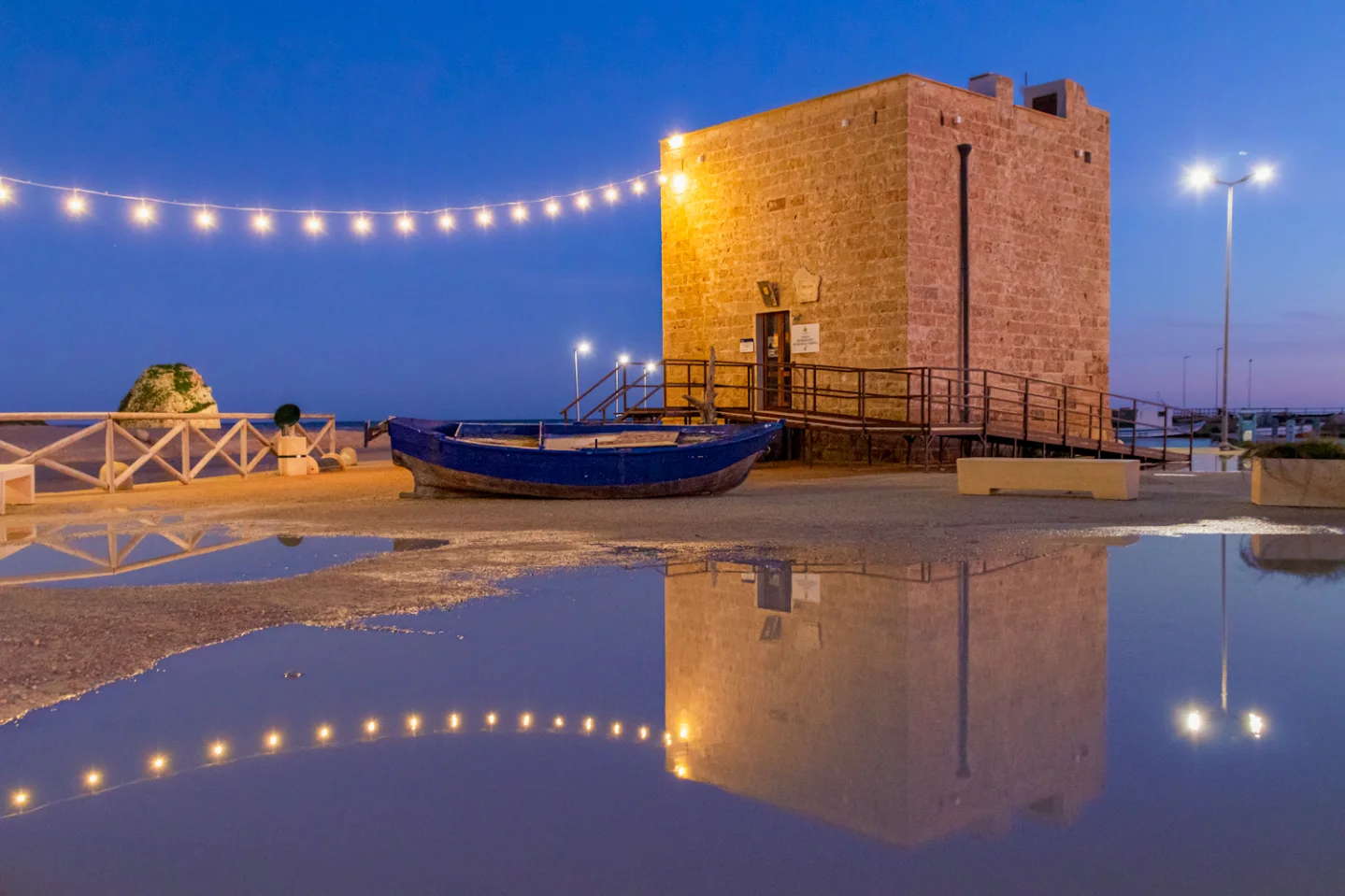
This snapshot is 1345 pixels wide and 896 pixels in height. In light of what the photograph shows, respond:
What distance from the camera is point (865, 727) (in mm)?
3150

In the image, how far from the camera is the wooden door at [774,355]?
17.9 meters

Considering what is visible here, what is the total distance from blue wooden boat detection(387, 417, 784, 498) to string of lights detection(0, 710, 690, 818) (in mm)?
7495

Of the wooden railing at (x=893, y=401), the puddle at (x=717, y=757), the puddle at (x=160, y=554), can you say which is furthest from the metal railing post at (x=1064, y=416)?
the puddle at (x=717, y=757)

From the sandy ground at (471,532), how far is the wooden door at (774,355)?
3.78 metres

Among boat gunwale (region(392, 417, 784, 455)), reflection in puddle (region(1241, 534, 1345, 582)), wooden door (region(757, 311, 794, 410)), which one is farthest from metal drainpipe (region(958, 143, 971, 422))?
reflection in puddle (region(1241, 534, 1345, 582))

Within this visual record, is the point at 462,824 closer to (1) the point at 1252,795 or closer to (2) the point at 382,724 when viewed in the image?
(2) the point at 382,724

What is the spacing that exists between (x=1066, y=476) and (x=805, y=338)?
7.67m

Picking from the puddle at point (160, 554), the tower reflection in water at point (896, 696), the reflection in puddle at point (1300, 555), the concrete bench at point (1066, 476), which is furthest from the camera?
the concrete bench at point (1066, 476)

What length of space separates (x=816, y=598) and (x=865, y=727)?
1981mm

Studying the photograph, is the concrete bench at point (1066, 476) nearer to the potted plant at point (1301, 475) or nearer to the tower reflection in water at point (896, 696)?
the potted plant at point (1301, 475)

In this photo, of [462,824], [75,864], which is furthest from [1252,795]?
[75,864]

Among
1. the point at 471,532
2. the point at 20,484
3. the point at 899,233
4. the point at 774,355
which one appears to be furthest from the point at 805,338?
the point at 20,484

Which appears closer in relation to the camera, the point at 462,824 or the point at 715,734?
the point at 462,824

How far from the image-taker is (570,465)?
10820mm
